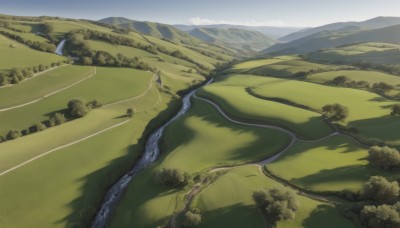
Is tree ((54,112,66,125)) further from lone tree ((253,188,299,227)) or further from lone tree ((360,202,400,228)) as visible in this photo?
lone tree ((360,202,400,228))

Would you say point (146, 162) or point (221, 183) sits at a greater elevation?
point (221, 183)

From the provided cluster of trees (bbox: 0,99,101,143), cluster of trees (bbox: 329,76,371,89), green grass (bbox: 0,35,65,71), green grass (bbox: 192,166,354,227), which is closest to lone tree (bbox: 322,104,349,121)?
green grass (bbox: 192,166,354,227)

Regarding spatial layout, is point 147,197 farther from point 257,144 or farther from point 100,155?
point 257,144

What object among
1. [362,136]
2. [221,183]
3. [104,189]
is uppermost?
[362,136]

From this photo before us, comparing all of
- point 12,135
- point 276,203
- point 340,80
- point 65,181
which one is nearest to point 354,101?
point 340,80

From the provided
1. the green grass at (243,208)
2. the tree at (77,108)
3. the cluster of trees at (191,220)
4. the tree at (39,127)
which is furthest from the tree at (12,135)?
the cluster of trees at (191,220)

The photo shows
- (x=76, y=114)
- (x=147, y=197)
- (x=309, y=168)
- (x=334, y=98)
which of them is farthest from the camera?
(x=334, y=98)

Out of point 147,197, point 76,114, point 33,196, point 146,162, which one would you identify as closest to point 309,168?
point 147,197
